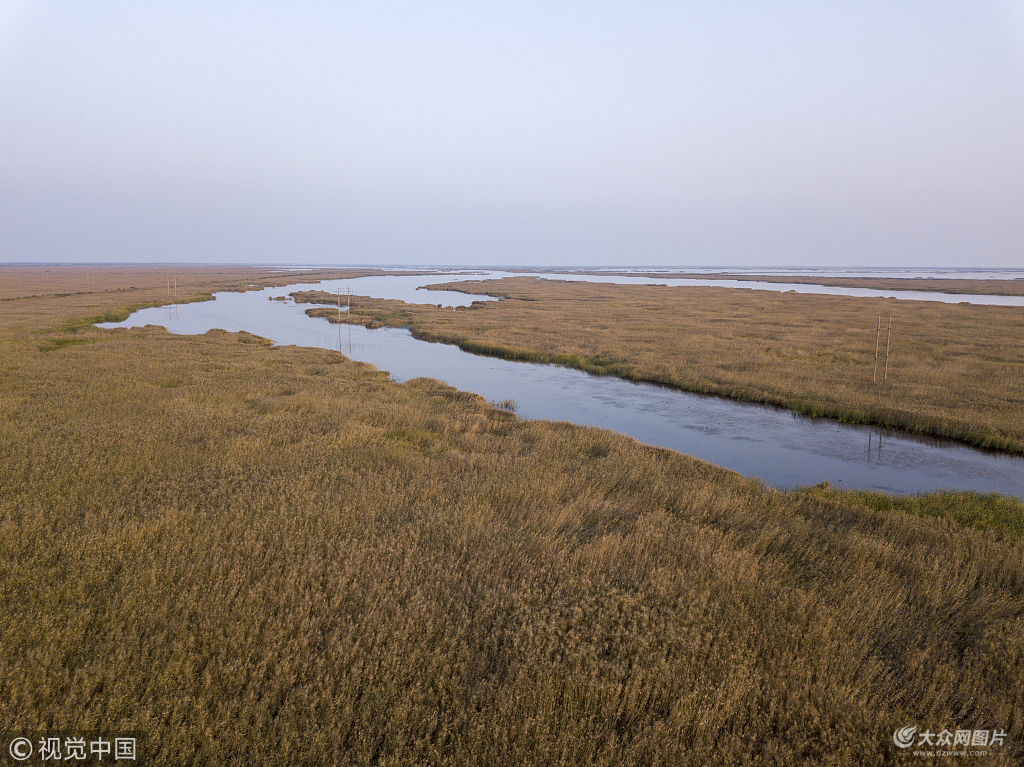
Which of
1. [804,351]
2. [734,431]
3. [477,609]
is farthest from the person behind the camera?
[804,351]

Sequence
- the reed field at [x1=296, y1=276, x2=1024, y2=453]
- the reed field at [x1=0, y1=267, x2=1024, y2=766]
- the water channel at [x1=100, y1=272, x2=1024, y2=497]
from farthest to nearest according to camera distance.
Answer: the reed field at [x1=296, y1=276, x2=1024, y2=453] < the water channel at [x1=100, y1=272, x2=1024, y2=497] < the reed field at [x1=0, y1=267, x2=1024, y2=766]

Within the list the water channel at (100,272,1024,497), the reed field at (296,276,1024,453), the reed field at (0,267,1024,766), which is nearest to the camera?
the reed field at (0,267,1024,766)

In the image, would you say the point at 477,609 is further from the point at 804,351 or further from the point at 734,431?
the point at 804,351

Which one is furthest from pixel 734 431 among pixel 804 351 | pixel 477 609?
pixel 804 351

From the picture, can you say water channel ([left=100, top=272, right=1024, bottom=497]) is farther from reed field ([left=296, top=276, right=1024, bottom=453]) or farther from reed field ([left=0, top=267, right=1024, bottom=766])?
reed field ([left=0, top=267, right=1024, bottom=766])

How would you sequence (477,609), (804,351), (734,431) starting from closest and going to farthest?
(477,609) < (734,431) < (804,351)

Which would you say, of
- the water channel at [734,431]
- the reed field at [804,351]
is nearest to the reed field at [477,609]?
the water channel at [734,431]

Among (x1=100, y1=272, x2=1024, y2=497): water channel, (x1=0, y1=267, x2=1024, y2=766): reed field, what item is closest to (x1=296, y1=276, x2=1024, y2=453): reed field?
(x1=100, y1=272, x2=1024, y2=497): water channel
